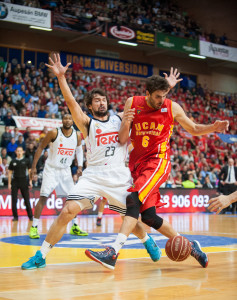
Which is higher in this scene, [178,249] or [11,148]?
[11,148]

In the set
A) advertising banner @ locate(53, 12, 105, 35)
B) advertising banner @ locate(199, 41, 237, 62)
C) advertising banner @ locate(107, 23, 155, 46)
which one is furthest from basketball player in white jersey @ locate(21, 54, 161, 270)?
advertising banner @ locate(199, 41, 237, 62)

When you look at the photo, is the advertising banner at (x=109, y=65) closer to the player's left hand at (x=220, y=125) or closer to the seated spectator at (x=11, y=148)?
the seated spectator at (x=11, y=148)

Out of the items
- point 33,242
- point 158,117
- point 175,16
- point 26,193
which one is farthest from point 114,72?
point 158,117

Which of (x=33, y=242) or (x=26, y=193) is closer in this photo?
(x=33, y=242)

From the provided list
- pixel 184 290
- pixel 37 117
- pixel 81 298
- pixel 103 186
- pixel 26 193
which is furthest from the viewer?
pixel 37 117

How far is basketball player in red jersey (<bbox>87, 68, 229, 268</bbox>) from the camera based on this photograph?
5445mm

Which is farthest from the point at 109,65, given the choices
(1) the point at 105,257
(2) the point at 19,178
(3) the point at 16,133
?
(1) the point at 105,257

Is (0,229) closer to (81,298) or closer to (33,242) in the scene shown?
→ (33,242)

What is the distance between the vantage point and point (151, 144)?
568 centimetres

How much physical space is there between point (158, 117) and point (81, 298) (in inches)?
101

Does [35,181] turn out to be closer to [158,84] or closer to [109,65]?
[158,84]

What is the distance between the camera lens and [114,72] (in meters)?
31.0

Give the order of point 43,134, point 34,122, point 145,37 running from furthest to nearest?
point 145,37 → point 34,122 → point 43,134

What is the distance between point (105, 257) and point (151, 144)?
1426 mm
